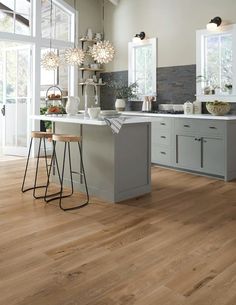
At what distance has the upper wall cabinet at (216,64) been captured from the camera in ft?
19.1

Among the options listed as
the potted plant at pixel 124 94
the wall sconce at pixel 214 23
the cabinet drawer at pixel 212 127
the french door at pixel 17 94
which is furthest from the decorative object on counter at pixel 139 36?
the cabinet drawer at pixel 212 127

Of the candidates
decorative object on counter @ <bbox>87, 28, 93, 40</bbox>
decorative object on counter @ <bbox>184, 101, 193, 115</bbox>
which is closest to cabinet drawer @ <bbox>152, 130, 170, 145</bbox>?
decorative object on counter @ <bbox>184, 101, 193, 115</bbox>

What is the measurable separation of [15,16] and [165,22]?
285 cm

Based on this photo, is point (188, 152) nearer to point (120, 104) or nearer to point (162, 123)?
point (162, 123)

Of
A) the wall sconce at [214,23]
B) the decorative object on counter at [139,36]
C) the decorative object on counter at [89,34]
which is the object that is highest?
the decorative object on counter at [89,34]

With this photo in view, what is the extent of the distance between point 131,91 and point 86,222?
4.47m

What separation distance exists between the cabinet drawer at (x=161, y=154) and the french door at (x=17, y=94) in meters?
2.62

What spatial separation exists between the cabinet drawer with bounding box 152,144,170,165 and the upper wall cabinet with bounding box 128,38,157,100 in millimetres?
1385

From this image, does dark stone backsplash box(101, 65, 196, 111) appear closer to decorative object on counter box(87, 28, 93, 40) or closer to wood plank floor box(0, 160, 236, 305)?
decorative object on counter box(87, 28, 93, 40)

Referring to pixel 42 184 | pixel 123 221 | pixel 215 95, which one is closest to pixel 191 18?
pixel 215 95

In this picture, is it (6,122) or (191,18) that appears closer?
(191,18)

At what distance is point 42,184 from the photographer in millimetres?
4906

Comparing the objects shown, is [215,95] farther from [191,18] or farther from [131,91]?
[131,91]

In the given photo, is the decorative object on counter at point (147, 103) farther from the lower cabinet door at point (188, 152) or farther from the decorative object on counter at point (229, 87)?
the decorative object on counter at point (229, 87)
